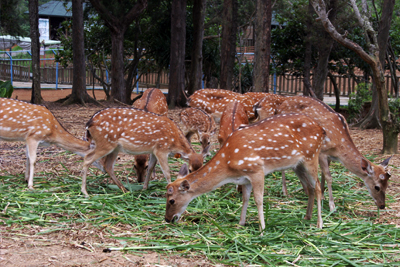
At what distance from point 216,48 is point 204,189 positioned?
15333 millimetres

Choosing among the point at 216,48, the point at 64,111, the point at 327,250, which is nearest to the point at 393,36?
the point at 216,48

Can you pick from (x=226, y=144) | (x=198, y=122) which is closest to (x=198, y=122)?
(x=198, y=122)

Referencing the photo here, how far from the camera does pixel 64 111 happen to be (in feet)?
42.0

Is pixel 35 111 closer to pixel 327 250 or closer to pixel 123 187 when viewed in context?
pixel 123 187

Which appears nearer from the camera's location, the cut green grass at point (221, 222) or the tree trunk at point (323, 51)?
the cut green grass at point (221, 222)

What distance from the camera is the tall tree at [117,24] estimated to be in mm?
13781

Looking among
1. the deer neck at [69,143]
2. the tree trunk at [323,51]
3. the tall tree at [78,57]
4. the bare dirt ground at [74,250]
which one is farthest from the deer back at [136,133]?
the tree trunk at [323,51]

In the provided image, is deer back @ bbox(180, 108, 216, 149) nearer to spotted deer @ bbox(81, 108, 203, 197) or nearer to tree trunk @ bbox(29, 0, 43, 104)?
spotted deer @ bbox(81, 108, 203, 197)

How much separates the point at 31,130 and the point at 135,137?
1.60m

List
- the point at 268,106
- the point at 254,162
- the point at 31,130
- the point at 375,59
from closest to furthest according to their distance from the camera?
1. the point at 254,162
2. the point at 31,130
3. the point at 268,106
4. the point at 375,59

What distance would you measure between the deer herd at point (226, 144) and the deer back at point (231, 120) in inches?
0.9

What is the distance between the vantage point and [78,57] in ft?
45.4

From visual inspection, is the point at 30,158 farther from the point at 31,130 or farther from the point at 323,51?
the point at 323,51

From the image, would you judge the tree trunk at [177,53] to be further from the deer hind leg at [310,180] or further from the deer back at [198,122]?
the deer hind leg at [310,180]
